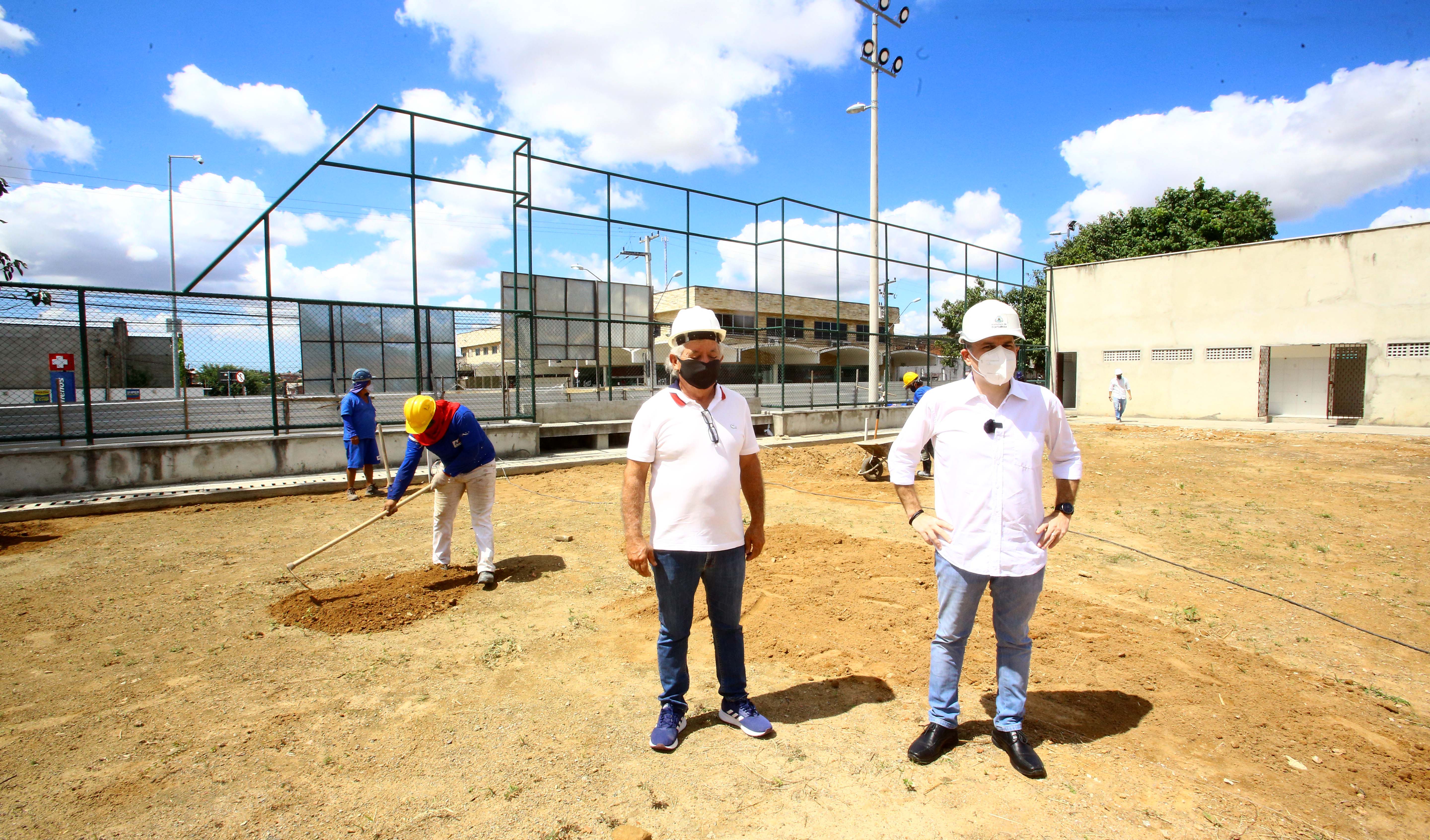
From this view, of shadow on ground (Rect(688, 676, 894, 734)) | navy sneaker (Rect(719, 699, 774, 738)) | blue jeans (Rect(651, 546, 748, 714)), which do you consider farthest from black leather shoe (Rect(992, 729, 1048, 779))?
blue jeans (Rect(651, 546, 748, 714))

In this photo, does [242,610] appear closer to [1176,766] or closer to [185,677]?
[185,677]

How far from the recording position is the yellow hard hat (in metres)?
4.82

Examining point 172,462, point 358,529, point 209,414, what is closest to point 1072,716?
point 358,529

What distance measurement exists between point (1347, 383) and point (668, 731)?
28.1 metres

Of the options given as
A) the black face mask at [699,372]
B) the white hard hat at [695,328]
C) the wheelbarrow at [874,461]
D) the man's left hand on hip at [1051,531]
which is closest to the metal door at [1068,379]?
the wheelbarrow at [874,461]

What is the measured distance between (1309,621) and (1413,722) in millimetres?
1449

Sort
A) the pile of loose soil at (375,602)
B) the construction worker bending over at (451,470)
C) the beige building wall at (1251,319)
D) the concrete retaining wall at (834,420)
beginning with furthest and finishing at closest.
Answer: the beige building wall at (1251,319)
the concrete retaining wall at (834,420)
the construction worker bending over at (451,470)
the pile of loose soil at (375,602)

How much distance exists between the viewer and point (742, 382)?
20344 millimetres

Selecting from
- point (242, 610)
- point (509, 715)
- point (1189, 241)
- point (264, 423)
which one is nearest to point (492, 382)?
point (264, 423)

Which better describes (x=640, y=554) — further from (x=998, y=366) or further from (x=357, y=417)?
(x=357, y=417)

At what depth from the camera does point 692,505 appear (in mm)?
2812

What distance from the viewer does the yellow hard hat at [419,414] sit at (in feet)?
15.8

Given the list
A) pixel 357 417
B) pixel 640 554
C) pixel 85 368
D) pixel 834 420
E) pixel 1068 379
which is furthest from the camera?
pixel 1068 379

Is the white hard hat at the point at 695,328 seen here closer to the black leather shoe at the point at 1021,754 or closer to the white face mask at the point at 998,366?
the white face mask at the point at 998,366
